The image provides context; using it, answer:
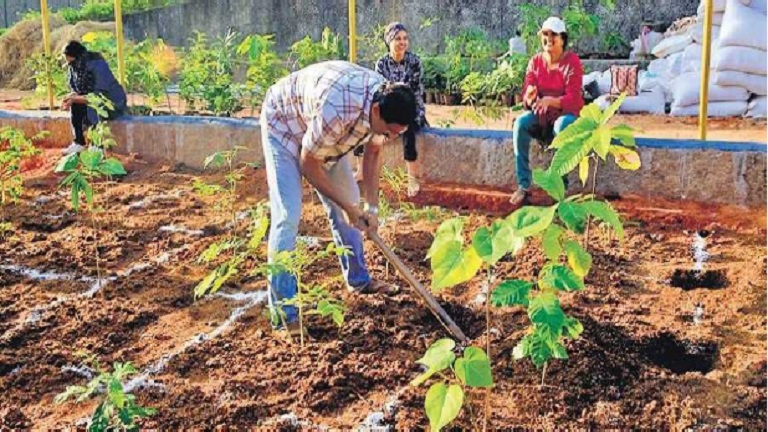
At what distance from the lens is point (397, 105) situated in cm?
346

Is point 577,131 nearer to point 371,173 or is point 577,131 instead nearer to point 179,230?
point 371,173

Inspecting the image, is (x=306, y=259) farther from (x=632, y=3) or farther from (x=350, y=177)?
(x=632, y=3)

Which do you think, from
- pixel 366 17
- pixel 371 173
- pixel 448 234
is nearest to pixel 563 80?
pixel 371 173

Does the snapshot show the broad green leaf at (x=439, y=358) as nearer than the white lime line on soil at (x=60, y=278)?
Yes

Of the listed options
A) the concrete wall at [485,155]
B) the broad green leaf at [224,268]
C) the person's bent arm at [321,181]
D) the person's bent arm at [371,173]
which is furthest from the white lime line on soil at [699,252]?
the broad green leaf at [224,268]

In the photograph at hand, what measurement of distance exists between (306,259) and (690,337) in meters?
1.65

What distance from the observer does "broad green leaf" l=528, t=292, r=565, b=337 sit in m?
2.77

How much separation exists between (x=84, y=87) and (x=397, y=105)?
4940mm

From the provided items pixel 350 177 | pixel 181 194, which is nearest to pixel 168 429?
pixel 350 177

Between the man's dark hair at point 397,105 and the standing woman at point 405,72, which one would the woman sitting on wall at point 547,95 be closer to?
the standing woman at point 405,72

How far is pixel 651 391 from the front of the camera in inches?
130

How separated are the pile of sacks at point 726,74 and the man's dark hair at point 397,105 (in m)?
5.53

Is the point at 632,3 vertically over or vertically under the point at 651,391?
over

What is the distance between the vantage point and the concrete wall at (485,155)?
548cm
